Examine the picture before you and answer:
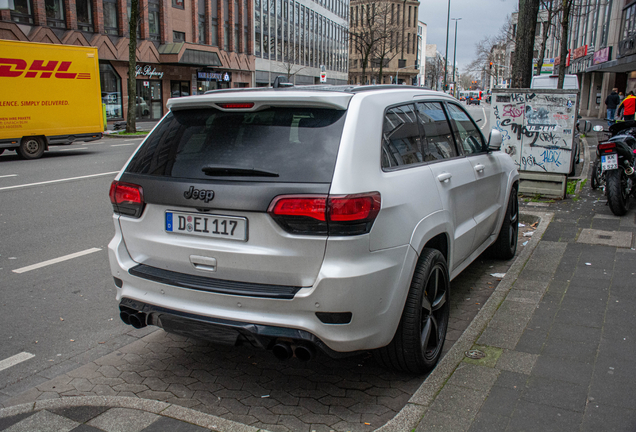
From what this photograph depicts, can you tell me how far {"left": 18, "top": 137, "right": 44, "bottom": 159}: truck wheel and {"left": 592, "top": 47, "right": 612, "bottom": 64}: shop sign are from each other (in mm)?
36677

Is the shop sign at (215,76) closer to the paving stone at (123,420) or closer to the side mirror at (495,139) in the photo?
the side mirror at (495,139)

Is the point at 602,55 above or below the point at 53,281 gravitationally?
above

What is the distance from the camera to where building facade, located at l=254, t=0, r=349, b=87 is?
54344 mm

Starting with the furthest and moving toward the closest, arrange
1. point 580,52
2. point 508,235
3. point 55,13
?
point 580,52 → point 55,13 → point 508,235

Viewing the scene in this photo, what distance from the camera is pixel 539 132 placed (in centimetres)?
944

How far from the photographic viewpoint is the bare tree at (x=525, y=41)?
10633mm

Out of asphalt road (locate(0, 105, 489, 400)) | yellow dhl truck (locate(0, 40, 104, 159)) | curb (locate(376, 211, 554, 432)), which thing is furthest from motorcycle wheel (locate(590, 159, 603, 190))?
yellow dhl truck (locate(0, 40, 104, 159))

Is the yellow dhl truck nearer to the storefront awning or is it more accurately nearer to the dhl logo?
the dhl logo

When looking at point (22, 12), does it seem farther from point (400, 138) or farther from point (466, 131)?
point (400, 138)

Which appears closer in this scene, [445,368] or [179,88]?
[445,368]

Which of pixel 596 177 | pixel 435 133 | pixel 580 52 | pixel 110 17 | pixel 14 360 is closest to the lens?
pixel 14 360

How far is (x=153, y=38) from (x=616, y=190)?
35552 millimetres

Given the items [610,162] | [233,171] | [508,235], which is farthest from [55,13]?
[233,171]

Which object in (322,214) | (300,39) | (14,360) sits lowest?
(14,360)
